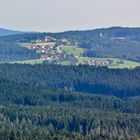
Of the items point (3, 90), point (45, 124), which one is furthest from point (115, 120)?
point (3, 90)

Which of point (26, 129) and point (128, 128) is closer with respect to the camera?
point (26, 129)

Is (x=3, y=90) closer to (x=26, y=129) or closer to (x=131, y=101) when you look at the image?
(x=131, y=101)

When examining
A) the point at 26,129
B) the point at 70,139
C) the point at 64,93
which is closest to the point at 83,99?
the point at 64,93

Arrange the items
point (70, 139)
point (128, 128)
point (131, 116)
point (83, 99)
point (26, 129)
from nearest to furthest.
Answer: point (70, 139) → point (26, 129) → point (128, 128) → point (131, 116) → point (83, 99)

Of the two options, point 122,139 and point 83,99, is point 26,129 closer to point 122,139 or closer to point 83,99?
point 122,139

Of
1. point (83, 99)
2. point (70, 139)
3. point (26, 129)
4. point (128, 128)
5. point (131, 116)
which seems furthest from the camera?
point (83, 99)

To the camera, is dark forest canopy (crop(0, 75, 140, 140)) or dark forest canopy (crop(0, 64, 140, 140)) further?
dark forest canopy (crop(0, 75, 140, 140))

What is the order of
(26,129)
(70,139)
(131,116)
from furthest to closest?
(131,116), (26,129), (70,139)

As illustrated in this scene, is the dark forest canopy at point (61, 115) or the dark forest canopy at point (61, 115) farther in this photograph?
the dark forest canopy at point (61, 115)

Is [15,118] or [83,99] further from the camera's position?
[83,99]
